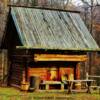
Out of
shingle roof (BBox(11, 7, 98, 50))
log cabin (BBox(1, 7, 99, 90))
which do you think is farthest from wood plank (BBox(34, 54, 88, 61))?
shingle roof (BBox(11, 7, 98, 50))

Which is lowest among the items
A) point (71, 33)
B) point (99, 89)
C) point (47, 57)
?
point (99, 89)

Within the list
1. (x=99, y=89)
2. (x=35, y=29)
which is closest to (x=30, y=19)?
(x=35, y=29)

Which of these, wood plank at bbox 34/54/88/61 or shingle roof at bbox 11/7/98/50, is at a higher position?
shingle roof at bbox 11/7/98/50

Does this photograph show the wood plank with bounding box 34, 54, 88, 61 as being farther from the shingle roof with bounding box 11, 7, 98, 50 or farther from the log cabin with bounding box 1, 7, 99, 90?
the shingle roof with bounding box 11, 7, 98, 50

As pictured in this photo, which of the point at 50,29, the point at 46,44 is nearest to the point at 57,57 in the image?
the point at 46,44

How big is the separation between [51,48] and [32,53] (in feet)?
4.21

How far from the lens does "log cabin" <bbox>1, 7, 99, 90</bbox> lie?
25.5 m

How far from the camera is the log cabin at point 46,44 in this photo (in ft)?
83.8

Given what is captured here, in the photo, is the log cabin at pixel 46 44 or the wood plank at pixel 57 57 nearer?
the wood plank at pixel 57 57

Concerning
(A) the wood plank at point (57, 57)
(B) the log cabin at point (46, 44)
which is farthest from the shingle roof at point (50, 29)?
(A) the wood plank at point (57, 57)

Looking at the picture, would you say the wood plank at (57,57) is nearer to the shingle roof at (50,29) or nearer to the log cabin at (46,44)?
the log cabin at (46,44)

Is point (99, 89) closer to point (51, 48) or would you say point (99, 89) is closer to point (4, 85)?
point (51, 48)

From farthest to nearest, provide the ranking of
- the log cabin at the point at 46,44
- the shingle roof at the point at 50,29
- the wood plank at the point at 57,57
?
1. the shingle roof at the point at 50,29
2. the log cabin at the point at 46,44
3. the wood plank at the point at 57,57

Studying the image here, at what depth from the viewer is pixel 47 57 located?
25.5m
